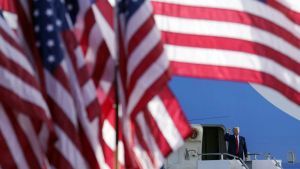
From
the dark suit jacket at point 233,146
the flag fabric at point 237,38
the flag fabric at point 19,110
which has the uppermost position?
the dark suit jacket at point 233,146

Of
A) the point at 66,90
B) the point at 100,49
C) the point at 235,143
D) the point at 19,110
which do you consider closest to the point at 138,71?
the point at 100,49

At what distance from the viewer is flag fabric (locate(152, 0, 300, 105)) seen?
5.01 metres

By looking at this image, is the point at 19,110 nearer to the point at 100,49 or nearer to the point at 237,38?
the point at 100,49

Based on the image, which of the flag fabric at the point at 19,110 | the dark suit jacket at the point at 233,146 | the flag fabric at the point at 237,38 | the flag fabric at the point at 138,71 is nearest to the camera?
the flag fabric at the point at 19,110

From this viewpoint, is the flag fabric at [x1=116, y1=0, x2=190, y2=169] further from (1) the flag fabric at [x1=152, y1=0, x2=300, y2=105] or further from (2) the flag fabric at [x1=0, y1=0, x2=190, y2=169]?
(1) the flag fabric at [x1=152, y1=0, x2=300, y2=105]

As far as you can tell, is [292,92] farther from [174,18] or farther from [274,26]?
[174,18]

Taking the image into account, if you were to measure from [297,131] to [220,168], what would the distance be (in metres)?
5.26

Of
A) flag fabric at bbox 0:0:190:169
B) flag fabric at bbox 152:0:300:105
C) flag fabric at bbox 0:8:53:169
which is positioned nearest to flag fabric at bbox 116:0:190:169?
flag fabric at bbox 0:0:190:169

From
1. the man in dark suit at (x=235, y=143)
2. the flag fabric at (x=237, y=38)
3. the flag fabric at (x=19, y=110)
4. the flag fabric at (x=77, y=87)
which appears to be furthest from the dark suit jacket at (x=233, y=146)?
the flag fabric at (x=19, y=110)

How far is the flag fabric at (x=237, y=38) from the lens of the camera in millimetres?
5008

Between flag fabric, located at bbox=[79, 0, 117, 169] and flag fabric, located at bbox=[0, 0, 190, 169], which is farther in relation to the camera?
flag fabric, located at bbox=[79, 0, 117, 169]

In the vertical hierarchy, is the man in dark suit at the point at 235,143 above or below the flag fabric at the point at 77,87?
above

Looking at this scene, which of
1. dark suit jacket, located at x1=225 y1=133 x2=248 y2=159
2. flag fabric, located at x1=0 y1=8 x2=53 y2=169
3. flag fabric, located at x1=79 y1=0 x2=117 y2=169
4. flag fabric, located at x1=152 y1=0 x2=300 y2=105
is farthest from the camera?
dark suit jacket, located at x1=225 y1=133 x2=248 y2=159

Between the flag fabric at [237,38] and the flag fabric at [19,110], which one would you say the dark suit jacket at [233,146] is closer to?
the flag fabric at [237,38]
